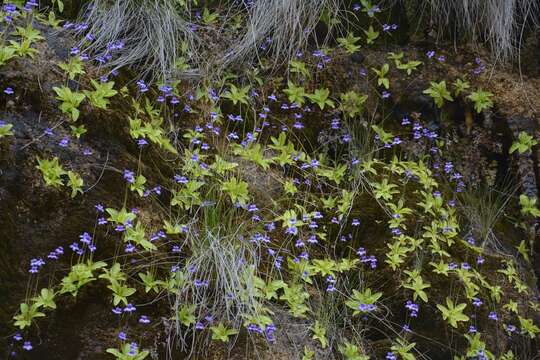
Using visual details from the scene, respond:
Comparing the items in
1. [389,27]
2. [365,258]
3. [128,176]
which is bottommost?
[365,258]

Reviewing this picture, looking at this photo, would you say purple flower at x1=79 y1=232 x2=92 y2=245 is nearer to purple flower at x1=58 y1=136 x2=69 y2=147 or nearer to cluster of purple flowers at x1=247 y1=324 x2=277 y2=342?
purple flower at x1=58 y1=136 x2=69 y2=147

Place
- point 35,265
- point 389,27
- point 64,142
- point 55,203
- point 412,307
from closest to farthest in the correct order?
point 35,265 < point 55,203 < point 64,142 < point 412,307 < point 389,27

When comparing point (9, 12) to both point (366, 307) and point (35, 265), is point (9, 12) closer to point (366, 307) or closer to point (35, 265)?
point (35, 265)

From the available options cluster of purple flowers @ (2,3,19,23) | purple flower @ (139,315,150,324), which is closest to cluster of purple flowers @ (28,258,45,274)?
purple flower @ (139,315,150,324)

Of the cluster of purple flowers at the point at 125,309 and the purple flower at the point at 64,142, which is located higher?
the purple flower at the point at 64,142

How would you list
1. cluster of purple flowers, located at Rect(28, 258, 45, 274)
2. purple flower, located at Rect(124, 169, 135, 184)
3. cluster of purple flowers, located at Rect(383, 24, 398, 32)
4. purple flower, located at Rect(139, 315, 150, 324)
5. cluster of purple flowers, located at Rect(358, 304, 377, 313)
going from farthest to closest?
cluster of purple flowers, located at Rect(383, 24, 398, 32)
cluster of purple flowers, located at Rect(358, 304, 377, 313)
purple flower, located at Rect(124, 169, 135, 184)
purple flower, located at Rect(139, 315, 150, 324)
cluster of purple flowers, located at Rect(28, 258, 45, 274)

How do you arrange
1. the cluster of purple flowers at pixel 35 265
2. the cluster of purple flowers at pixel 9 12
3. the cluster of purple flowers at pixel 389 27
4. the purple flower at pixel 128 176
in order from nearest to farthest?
1. the cluster of purple flowers at pixel 35 265
2. the purple flower at pixel 128 176
3. the cluster of purple flowers at pixel 9 12
4. the cluster of purple flowers at pixel 389 27

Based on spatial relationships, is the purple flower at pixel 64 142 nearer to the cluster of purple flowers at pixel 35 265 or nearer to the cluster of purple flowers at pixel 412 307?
the cluster of purple flowers at pixel 35 265

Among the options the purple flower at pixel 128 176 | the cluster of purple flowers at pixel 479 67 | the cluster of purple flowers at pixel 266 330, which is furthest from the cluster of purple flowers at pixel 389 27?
the cluster of purple flowers at pixel 266 330

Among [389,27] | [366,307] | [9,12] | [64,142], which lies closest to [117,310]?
[64,142]

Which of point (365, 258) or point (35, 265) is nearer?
point (35, 265)

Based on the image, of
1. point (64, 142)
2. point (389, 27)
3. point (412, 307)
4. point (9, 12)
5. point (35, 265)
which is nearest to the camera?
point (35, 265)

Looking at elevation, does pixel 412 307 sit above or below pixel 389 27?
below

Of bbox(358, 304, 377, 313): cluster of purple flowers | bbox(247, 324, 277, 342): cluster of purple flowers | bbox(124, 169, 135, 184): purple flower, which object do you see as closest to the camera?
bbox(247, 324, 277, 342): cluster of purple flowers
